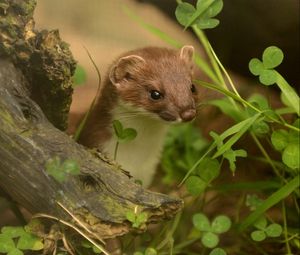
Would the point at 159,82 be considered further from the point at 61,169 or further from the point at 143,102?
the point at 61,169

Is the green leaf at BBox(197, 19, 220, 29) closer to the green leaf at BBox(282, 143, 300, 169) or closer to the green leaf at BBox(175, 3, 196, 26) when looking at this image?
the green leaf at BBox(175, 3, 196, 26)

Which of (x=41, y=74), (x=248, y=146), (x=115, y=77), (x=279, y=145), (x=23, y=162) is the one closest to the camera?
(x=23, y=162)

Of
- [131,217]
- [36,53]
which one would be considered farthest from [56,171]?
[36,53]

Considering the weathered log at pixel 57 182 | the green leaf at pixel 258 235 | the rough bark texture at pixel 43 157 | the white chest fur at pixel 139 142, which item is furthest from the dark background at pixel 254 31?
the weathered log at pixel 57 182

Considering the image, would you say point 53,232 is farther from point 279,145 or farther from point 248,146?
point 248,146

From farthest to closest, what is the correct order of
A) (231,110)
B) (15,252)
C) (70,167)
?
(231,110), (15,252), (70,167)

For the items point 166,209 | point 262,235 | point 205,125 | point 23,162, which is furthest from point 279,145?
point 205,125

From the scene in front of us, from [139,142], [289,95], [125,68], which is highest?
[289,95]
